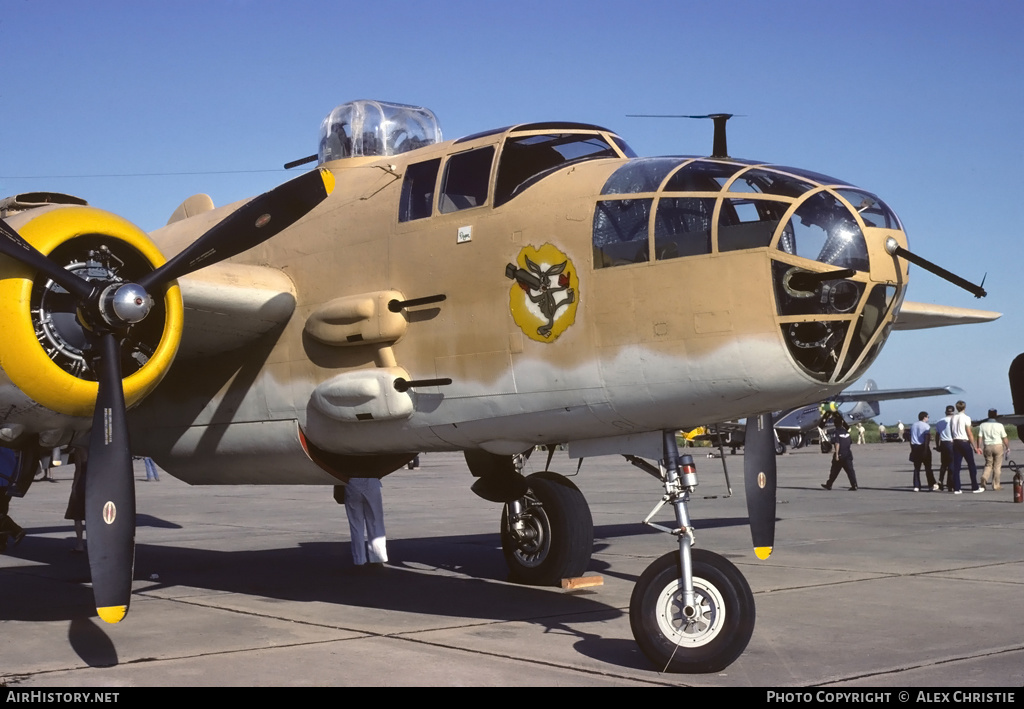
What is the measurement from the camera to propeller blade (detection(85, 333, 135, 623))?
7.84 metres

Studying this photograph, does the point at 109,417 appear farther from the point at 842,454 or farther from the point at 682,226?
the point at 842,454

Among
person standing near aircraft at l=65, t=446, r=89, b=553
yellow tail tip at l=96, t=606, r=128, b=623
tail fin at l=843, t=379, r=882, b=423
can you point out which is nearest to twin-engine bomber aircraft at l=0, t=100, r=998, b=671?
yellow tail tip at l=96, t=606, r=128, b=623

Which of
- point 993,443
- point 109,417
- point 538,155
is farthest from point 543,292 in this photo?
point 993,443

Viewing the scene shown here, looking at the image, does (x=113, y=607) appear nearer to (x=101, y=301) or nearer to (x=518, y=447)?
(x=101, y=301)

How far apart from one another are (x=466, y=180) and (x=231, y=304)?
2.34 m

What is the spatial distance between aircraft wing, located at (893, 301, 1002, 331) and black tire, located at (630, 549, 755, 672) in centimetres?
524

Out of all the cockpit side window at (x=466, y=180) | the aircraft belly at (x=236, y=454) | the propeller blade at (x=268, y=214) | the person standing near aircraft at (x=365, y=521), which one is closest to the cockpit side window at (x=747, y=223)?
the cockpit side window at (x=466, y=180)

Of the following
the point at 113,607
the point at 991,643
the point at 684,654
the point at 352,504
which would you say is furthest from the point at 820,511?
the point at 113,607

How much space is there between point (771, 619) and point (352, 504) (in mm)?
5308

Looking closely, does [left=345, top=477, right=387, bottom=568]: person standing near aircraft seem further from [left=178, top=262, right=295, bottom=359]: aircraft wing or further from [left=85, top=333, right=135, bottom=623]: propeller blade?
[left=85, top=333, right=135, bottom=623]: propeller blade

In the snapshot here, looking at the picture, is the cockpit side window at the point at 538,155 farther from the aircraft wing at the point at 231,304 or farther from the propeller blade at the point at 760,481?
the propeller blade at the point at 760,481

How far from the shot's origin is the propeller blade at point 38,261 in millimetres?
7992

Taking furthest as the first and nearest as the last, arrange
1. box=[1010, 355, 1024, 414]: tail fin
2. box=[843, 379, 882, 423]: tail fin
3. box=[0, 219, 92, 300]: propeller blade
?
box=[843, 379, 882, 423]: tail fin → box=[1010, 355, 1024, 414]: tail fin → box=[0, 219, 92, 300]: propeller blade

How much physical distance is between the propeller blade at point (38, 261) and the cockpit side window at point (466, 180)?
2.94 meters
